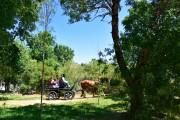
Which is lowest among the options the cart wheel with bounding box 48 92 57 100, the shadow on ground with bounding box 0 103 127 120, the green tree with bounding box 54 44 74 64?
the shadow on ground with bounding box 0 103 127 120

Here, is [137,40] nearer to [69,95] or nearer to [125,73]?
Answer: [125,73]

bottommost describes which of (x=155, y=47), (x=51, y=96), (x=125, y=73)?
(x=51, y=96)

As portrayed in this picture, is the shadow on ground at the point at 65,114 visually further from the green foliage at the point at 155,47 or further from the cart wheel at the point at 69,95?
the cart wheel at the point at 69,95

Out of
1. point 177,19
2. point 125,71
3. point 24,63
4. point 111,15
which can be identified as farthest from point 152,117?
point 24,63

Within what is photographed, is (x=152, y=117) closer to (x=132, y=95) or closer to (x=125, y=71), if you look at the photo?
(x=132, y=95)

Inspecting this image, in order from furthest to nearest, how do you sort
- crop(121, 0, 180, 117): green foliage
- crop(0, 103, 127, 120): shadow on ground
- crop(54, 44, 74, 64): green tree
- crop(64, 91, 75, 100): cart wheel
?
crop(54, 44, 74, 64): green tree → crop(64, 91, 75, 100): cart wheel → crop(0, 103, 127, 120): shadow on ground → crop(121, 0, 180, 117): green foliage

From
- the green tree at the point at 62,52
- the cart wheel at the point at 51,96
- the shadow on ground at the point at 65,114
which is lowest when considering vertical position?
the shadow on ground at the point at 65,114

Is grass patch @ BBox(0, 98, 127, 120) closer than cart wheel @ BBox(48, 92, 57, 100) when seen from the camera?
Yes

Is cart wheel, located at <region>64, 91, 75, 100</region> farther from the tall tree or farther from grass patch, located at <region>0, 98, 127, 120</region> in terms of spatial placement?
the tall tree

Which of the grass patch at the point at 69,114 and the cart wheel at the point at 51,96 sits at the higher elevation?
Answer: the cart wheel at the point at 51,96

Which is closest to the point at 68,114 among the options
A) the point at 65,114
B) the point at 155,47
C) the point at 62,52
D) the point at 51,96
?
the point at 65,114

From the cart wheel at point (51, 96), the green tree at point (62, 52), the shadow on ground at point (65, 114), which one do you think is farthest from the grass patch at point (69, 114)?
the green tree at point (62, 52)

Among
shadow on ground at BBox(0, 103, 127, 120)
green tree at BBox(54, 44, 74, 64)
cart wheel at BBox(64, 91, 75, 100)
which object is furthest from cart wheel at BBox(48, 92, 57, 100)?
green tree at BBox(54, 44, 74, 64)

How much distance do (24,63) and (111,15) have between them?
38.4 metres
